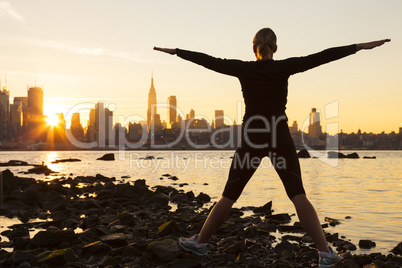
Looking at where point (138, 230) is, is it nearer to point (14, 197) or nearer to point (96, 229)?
point (96, 229)

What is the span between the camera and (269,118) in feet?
16.4

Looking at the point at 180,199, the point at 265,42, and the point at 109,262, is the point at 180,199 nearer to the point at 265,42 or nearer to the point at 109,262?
the point at 109,262

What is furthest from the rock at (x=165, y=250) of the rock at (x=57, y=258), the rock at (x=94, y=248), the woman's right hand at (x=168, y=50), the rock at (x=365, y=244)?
the rock at (x=365, y=244)

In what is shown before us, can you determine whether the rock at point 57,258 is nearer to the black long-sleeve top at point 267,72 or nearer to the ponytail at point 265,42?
the black long-sleeve top at point 267,72

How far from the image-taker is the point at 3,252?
20.4 ft

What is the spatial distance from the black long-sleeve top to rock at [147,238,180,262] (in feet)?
8.21

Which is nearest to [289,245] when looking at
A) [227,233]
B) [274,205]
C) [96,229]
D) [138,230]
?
[227,233]

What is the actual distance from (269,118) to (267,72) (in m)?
0.60

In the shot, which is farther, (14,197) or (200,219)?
(14,197)

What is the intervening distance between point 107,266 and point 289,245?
129 inches

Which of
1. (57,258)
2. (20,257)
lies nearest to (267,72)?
(57,258)

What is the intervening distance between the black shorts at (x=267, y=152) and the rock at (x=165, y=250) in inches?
56.4

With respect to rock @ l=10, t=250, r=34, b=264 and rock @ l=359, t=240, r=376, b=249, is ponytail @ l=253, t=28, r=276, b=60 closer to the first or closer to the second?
rock @ l=10, t=250, r=34, b=264

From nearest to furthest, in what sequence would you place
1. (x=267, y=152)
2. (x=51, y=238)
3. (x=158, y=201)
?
(x=267, y=152), (x=51, y=238), (x=158, y=201)
